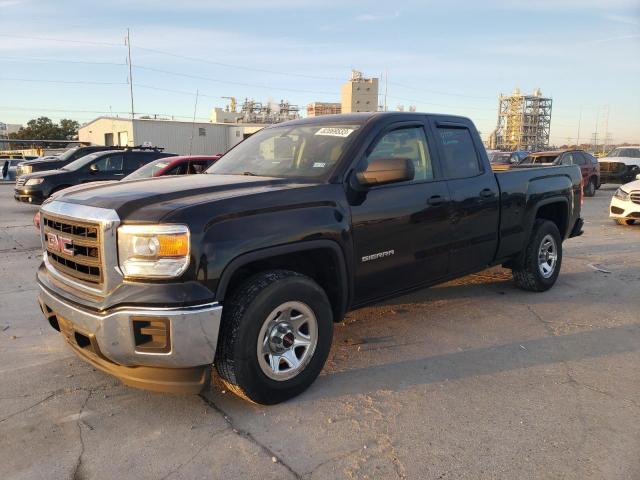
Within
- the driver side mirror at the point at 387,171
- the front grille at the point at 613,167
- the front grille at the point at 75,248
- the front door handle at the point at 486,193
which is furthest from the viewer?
the front grille at the point at 613,167

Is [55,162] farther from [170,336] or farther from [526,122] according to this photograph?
[526,122]

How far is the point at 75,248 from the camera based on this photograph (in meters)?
3.03

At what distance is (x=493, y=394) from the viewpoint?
11.1ft

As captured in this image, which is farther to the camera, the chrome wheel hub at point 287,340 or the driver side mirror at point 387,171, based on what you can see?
the driver side mirror at point 387,171

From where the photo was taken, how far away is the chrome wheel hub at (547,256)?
5785mm

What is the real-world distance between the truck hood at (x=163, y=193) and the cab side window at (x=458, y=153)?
169 cm

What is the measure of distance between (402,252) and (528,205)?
2.21 metres

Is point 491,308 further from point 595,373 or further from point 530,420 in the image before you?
point 530,420

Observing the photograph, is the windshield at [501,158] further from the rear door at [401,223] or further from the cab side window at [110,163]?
the rear door at [401,223]

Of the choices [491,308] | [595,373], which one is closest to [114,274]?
[595,373]

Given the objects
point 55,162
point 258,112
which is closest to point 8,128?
point 258,112

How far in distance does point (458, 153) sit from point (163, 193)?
2.84 m

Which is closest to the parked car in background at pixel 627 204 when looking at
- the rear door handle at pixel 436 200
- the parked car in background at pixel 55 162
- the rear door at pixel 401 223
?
the rear door at pixel 401 223

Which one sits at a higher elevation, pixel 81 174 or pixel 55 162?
pixel 55 162
